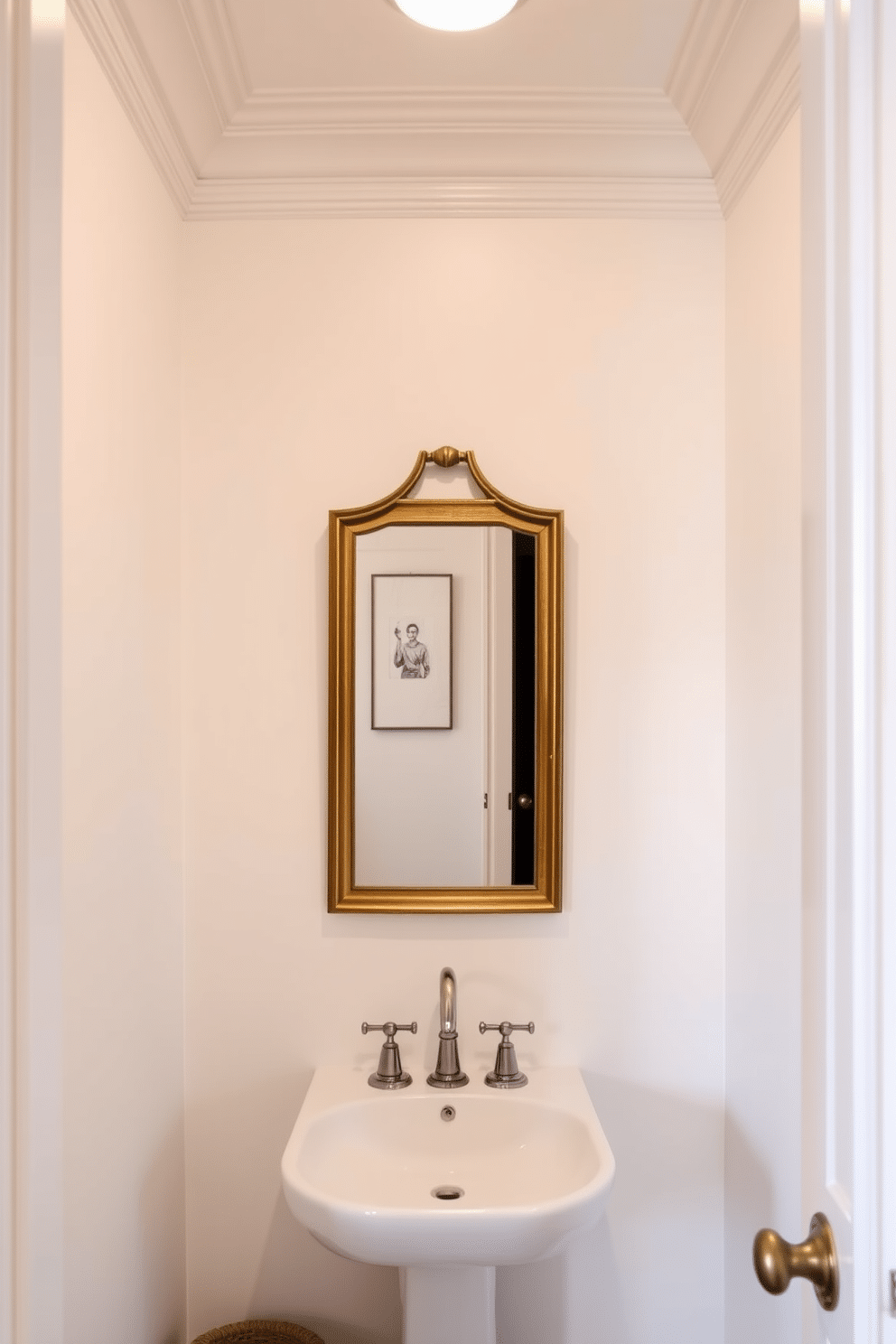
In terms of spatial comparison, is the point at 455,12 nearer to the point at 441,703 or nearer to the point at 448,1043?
the point at 441,703

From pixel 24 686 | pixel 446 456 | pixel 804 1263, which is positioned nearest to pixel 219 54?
pixel 446 456

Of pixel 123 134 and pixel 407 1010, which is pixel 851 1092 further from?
pixel 123 134

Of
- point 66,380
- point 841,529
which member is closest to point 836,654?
point 841,529

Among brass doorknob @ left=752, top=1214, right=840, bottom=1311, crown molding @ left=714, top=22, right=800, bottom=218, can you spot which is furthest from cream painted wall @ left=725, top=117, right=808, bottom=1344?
brass doorknob @ left=752, top=1214, right=840, bottom=1311

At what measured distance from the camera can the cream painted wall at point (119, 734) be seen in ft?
4.35

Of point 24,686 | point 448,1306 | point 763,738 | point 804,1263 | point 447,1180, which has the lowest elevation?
point 448,1306

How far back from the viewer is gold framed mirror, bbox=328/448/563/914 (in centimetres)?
190

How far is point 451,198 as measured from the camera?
75.0 inches

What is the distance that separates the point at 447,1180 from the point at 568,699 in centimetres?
87

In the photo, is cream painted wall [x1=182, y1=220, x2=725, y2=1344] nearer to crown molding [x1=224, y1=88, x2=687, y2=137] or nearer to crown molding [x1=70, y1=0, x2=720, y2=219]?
crown molding [x1=70, y1=0, x2=720, y2=219]

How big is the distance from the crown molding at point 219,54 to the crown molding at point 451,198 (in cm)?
13

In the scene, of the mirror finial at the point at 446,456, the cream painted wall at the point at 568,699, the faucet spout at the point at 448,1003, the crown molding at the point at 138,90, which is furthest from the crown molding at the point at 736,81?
the faucet spout at the point at 448,1003

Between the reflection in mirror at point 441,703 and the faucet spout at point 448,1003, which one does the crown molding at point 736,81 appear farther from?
the faucet spout at point 448,1003

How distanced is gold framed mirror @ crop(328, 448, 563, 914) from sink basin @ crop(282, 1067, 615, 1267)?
1.15 feet
